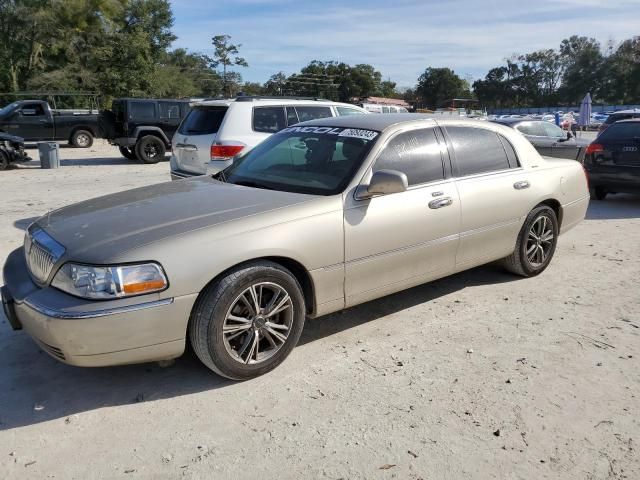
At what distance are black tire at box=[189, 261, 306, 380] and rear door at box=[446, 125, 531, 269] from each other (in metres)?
1.68

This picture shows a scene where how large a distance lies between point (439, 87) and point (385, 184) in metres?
114

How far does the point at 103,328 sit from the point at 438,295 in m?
2.97

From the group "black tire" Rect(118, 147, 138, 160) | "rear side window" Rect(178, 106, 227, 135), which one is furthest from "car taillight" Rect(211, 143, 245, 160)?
"black tire" Rect(118, 147, 138, 160)

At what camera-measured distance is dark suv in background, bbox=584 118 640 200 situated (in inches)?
348

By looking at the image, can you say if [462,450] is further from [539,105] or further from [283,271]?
[539,105]

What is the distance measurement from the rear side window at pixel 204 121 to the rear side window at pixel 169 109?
8533 mm

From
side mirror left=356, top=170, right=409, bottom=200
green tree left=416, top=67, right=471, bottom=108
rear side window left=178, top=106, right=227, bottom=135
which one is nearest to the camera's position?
side mirror left=356, top=170, right=409, bottom=200

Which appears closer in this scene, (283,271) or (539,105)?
(283,271)

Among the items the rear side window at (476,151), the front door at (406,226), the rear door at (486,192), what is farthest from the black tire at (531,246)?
the front door at (406,226)

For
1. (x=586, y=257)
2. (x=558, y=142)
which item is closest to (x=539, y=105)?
(x=558, y=142)

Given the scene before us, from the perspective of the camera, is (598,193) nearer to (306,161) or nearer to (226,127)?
(226,127)

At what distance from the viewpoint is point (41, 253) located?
11.0 feet

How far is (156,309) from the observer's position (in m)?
3.02

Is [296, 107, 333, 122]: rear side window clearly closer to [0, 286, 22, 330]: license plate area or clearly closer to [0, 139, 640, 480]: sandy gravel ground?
[0, 139, 640, 480]: sandy gravel ground
